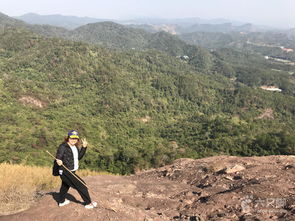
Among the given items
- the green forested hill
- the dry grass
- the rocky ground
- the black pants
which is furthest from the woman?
the green forested hill

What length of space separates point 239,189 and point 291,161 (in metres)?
4.89

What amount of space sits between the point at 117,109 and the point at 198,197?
88.2 m

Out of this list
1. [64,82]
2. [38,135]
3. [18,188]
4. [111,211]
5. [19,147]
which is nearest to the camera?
[111,211]

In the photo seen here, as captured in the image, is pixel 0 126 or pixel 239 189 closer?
pixel 239 189

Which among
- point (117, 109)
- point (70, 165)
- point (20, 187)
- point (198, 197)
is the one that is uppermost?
point (70, 165)

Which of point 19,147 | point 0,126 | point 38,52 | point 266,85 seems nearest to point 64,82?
point 38,52

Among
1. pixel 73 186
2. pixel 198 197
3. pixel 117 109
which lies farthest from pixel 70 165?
pixel 117 109

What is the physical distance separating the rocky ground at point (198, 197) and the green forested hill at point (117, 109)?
18968 millimetres

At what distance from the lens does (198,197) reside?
9812 mm

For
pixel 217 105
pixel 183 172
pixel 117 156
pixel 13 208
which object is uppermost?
pixel 13 208

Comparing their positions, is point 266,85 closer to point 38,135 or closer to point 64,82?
point 64,82

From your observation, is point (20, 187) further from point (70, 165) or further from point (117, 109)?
point (117, 109)

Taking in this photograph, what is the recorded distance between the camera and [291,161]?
12547 millimetres

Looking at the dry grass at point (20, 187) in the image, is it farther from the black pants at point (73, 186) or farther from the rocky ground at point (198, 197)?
the black pants at point (73, 186)
